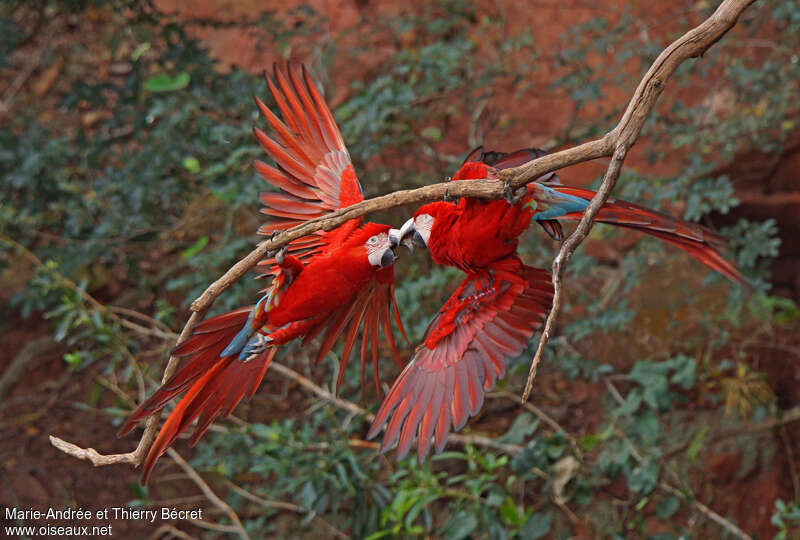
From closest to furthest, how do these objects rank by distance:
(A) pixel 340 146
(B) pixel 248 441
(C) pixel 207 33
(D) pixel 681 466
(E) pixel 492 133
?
(A) pixel 340 146 → (B) pixel 248 441 → (D) pixel 681 466 → (E) pixel 492 133 → (C) pixel 207 33

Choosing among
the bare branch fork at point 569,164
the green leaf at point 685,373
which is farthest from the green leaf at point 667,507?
the bare branch fork at point 569,164

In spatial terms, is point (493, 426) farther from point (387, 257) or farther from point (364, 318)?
point (387, 257)

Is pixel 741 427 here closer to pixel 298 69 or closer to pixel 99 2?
pixel 298 69

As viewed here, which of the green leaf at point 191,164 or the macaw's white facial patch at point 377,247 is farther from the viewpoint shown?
the green leaf at point 191,164

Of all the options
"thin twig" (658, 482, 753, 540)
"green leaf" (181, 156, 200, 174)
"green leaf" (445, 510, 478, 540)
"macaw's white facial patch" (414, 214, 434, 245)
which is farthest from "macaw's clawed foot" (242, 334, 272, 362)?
"green leaf" (181, 156, 200, 174)

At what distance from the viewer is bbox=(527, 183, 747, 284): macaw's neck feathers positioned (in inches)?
32.7

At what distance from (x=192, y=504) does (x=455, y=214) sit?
1937mm

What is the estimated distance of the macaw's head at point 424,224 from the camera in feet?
2.91

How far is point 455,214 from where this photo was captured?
0.88 metres

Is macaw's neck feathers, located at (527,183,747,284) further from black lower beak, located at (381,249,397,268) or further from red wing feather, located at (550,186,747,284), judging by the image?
black lower beak, located at (381,249,397,268)

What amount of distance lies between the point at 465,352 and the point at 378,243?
173 millimetres

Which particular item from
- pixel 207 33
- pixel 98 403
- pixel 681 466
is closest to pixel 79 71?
pixel 207 33

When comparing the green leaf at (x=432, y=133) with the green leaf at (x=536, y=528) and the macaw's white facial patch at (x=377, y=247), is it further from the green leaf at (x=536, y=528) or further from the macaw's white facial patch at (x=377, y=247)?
the macaw's white facial patch at (x=377, y=247)

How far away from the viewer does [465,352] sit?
0.91 meters
